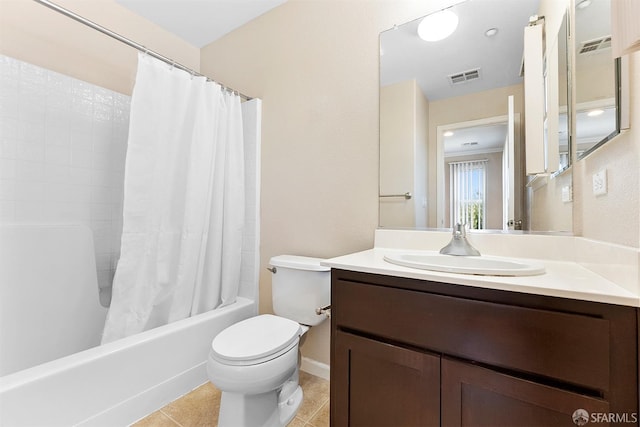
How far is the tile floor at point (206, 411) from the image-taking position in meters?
1.30

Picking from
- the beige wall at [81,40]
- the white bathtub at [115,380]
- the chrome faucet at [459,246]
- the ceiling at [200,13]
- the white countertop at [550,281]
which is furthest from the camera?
the ceiling at [200,13]

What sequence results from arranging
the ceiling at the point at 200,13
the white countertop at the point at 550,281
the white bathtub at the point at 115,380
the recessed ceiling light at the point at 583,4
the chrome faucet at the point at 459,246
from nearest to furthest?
the white countertop at the point at 550,281, the recessed ceiling light at the point at 583,4, the white bathtub at the point at 115,380, the chrome faucet at the point at 459,246, the ceiling at the point at 200,13

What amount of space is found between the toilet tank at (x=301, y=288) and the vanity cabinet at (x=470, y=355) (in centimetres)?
46

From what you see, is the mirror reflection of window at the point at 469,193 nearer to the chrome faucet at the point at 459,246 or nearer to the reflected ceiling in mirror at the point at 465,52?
the chrome faucet at the point at 459,246

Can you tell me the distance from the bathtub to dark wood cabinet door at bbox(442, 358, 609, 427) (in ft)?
4.36

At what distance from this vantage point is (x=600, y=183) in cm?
84

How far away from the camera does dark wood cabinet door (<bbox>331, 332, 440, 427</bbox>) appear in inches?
32.6

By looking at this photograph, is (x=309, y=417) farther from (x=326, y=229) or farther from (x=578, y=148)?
(x=578, y=148)

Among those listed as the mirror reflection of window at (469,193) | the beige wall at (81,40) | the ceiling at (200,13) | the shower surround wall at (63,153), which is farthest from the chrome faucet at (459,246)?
the beige wall at (81,40)

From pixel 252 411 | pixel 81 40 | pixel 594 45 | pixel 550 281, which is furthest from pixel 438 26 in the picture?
pixel 81 40

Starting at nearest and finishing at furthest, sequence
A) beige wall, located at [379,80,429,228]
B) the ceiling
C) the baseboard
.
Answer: beige wall, located at [379,80,429,228]
the baseboard
the ceiling

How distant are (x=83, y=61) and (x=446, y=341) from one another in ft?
8.25

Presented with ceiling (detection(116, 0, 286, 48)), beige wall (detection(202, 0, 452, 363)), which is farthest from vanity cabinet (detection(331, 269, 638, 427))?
ceiling (detection(116, 0, 286, 48))

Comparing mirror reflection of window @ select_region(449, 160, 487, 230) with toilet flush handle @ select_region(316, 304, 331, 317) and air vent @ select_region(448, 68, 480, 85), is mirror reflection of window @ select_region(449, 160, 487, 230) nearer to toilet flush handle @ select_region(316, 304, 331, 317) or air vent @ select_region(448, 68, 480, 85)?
air vent @ select_region(448, 68, 480, 85)
